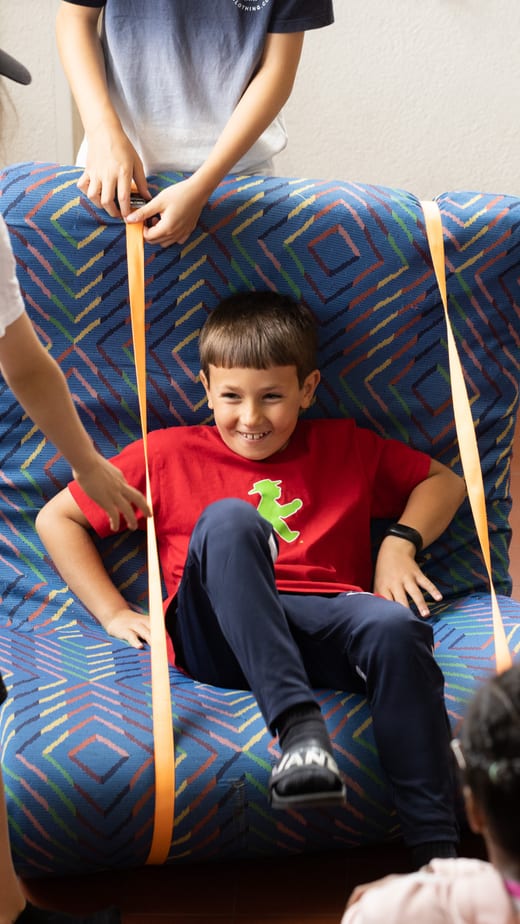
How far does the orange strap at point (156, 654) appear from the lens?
1.47 metres

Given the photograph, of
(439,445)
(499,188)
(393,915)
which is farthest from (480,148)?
(393,915)

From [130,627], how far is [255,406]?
403mm

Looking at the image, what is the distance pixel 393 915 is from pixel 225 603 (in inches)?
23.2

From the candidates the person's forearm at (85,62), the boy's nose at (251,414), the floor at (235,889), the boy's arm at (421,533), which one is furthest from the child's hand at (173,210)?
the floor at (235,889)

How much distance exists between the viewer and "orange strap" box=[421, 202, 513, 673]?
5.87ft

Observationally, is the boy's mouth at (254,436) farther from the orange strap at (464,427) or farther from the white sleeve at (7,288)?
the white sleeve at (7,288)

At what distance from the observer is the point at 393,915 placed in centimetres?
98

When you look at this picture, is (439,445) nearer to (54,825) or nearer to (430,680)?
(430,680)

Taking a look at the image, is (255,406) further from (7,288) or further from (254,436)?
(7,288)

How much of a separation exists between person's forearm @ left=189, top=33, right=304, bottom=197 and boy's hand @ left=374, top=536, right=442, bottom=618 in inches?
25.6

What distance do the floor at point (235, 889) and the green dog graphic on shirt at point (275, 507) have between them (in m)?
0.49

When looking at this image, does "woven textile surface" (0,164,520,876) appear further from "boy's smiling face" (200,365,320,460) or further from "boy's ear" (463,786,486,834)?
"boy's ear" (463,786,486,834)

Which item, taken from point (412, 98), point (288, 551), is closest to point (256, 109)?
point (288, 551)

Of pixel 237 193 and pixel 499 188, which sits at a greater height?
pixel 237 193
